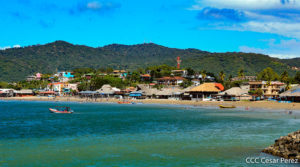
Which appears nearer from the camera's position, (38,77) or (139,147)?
(139,147)

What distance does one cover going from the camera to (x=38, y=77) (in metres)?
181

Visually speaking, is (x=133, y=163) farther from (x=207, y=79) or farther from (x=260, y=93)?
(x=207, y=79)

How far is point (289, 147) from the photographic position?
17219mm

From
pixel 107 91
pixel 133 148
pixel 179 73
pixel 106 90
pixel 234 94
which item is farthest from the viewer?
pixel 179 73

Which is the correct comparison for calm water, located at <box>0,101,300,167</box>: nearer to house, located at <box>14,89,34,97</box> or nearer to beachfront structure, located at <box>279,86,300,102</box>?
beachfront structure, located at <box>279,86,300,102</box>

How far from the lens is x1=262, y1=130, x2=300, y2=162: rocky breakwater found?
16.8 meters

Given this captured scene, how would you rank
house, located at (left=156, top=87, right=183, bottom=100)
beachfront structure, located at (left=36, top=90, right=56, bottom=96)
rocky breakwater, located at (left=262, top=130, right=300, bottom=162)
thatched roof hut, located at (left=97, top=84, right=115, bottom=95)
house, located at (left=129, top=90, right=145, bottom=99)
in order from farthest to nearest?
beachfront structure, located at (left=36, top=90, right=56, bottom=96)
thatched roof hut, located at (left=97, top=84, right=115, bottom=95)
house, located at (left=129, top=90, right=145, bottom=99)
house, located at (left=156, top=87, right=183, bottom=100)
rocky breakwater, located at (left=262, top=130, right=300, bottom=162)


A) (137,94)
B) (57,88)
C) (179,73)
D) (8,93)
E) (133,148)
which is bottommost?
(133,148)

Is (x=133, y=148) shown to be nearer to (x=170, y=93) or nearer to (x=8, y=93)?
(x=170, y=93)

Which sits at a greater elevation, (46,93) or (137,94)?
(46,93)

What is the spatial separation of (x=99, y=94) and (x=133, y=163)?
102227 millimetres

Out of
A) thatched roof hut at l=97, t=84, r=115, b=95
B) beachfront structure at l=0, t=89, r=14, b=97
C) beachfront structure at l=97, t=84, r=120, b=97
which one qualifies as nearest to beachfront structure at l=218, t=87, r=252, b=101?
thatched roof hut at l=97, t=84, r=115, b=95

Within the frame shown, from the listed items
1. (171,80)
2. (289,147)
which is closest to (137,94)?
(171,80)

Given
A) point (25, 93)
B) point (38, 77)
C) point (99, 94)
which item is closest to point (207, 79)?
point (99, 94)
